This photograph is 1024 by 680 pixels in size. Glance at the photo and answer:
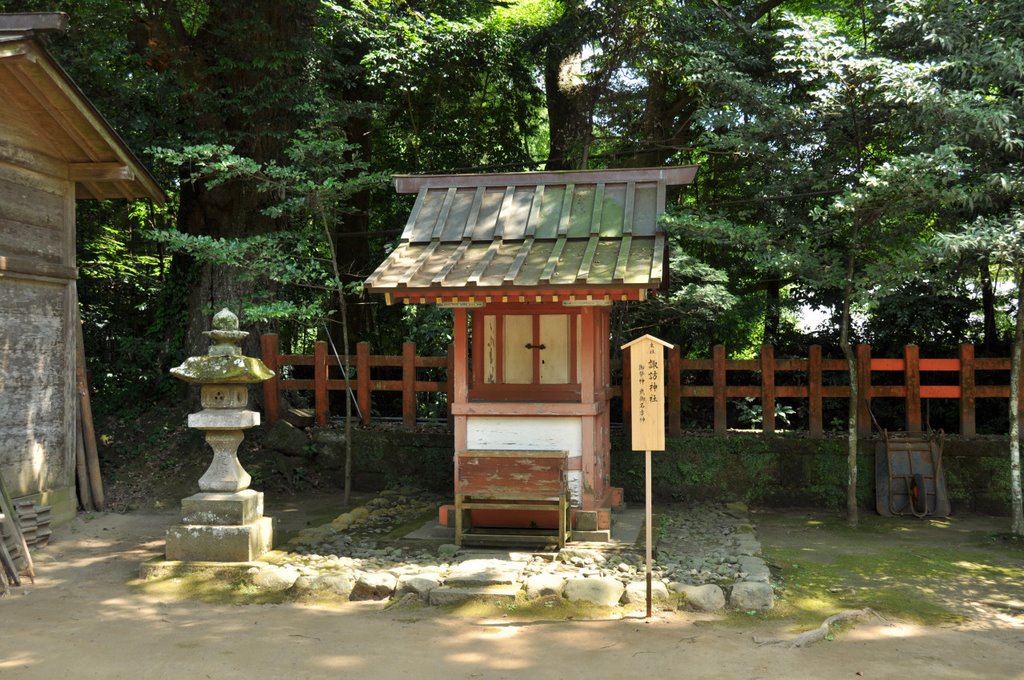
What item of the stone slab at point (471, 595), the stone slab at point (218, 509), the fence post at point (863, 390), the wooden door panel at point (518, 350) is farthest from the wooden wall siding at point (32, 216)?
the fence post at point (863, 390)

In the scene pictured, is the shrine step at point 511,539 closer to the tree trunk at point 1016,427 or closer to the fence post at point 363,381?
the fence post at point 363,381

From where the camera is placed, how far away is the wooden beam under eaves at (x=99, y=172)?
33.3 ft

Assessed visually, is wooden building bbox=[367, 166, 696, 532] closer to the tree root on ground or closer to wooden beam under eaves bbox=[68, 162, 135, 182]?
the tree root on ground

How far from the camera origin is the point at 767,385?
36.7 feet

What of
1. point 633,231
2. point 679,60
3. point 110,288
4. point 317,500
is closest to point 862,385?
point 633,231

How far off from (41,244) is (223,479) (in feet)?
12.8

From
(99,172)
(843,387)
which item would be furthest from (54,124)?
(843,387)

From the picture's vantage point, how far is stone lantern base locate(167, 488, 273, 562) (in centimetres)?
789

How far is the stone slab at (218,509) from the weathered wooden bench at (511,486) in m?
2.10

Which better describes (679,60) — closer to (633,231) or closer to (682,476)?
(633,231)

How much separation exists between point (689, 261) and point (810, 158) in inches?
88.9

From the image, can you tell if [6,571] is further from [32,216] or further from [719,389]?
[719,389]

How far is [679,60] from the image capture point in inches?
514

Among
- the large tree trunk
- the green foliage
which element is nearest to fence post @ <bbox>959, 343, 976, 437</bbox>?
the green foliage
